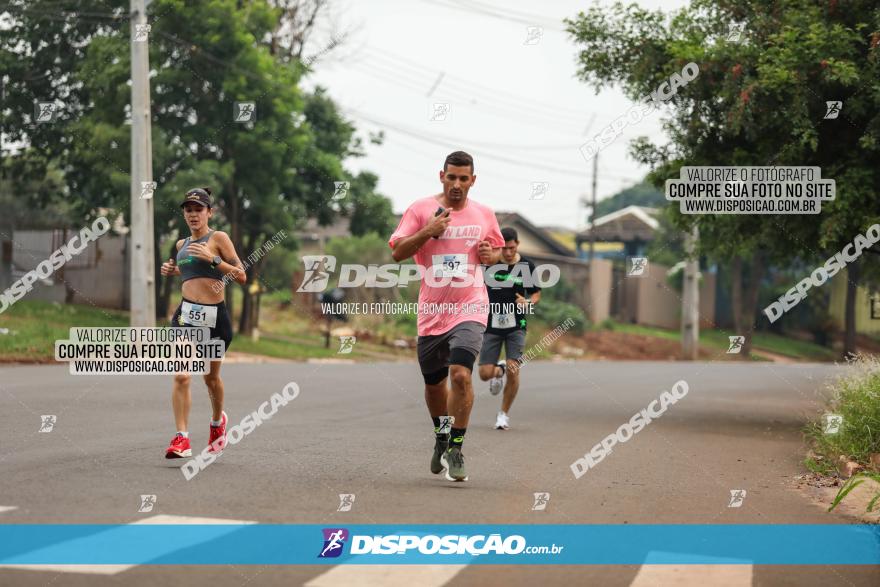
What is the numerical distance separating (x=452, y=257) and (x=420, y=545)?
2.53 m

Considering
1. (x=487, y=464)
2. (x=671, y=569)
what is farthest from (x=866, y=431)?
(x=671, y=569)

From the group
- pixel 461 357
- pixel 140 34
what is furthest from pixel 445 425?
pixel 140 34

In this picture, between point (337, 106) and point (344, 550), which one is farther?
point (337, 106)

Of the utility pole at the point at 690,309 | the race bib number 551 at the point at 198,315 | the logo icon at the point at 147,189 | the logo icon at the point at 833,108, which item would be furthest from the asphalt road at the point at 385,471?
the utility pole at the point at 690,309

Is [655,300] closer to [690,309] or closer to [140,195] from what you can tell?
[690,309]

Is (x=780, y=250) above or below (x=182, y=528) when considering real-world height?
above

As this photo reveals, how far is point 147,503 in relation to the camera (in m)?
6.88

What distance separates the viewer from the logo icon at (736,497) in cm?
773

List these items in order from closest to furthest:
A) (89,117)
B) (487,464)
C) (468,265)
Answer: (468,265) < (487,464) < (89,117)

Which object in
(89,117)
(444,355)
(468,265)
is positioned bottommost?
(444,355)

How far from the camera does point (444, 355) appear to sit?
327 inches

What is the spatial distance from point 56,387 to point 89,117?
14120 mm

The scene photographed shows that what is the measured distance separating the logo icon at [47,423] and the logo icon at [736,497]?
6092 millimetres

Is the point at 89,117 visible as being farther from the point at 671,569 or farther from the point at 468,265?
the point at 671,569
